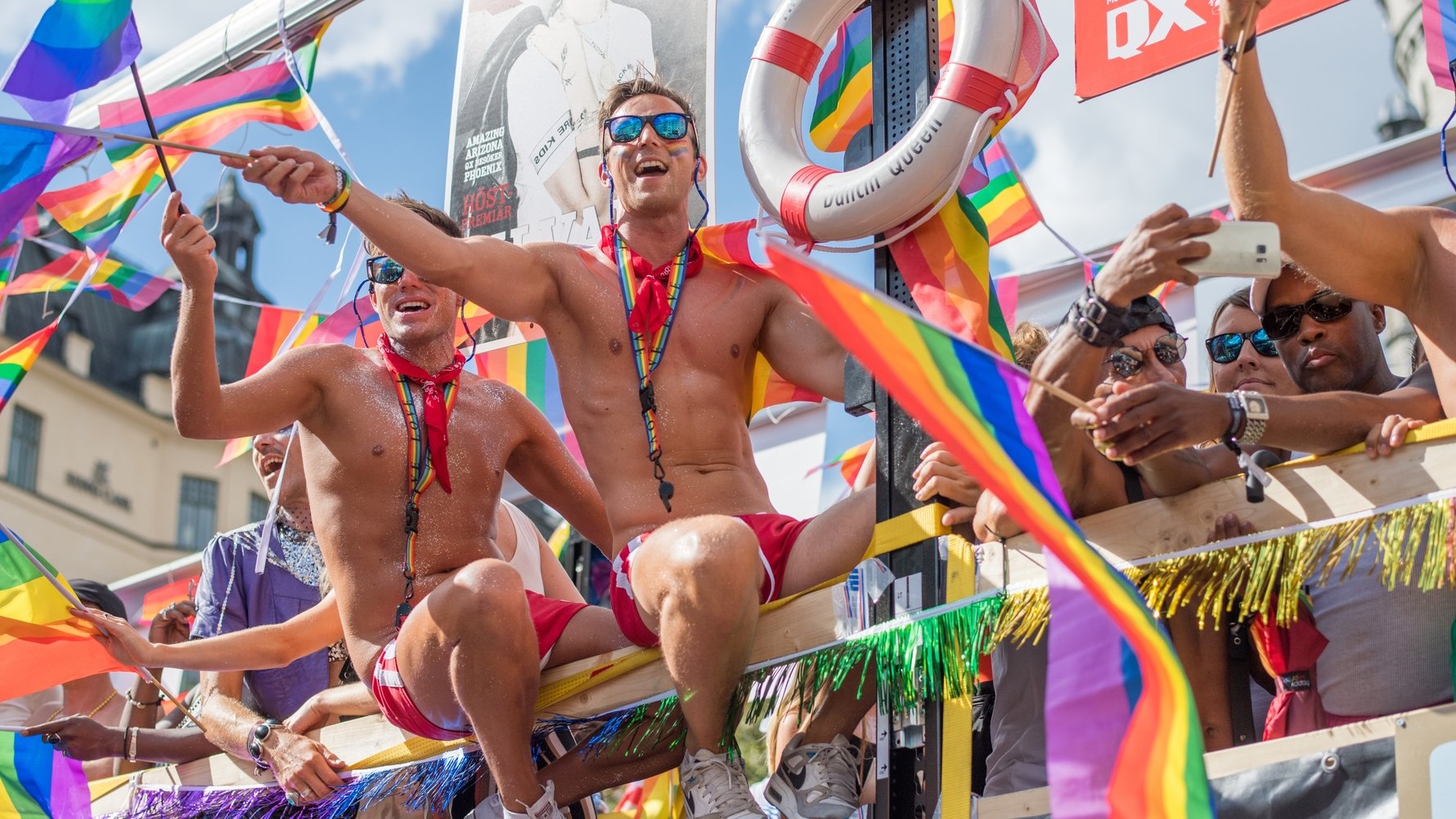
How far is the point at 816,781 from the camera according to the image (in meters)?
3.50

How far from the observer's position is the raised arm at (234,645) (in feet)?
15.1

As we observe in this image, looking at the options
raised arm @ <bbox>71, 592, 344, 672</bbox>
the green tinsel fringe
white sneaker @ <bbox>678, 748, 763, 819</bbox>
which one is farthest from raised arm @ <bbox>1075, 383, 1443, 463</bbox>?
raised arm @ <bbox>71, 592, 344, 672</bbox>

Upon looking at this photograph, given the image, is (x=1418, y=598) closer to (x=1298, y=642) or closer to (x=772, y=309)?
(x=1298, y=642)

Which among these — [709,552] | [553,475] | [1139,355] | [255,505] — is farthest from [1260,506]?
[255,505]

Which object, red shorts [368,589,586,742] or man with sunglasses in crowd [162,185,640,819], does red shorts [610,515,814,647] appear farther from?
red shorts [368,589,586,742]

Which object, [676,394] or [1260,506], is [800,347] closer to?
[676,394]

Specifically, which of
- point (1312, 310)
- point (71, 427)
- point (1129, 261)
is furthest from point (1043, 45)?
point (71, 427)

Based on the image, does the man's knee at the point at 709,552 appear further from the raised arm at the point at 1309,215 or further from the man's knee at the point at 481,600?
the raised arm at the point at 1309,215

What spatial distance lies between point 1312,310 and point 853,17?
1.48m

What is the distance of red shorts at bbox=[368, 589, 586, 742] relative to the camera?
4.02m

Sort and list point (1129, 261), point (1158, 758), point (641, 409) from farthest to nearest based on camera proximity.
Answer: point (641, 409) < point (1129, 261) < point (1158, 758)

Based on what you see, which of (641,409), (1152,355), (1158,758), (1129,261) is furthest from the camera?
(641,409)

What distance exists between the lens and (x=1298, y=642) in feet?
11.1

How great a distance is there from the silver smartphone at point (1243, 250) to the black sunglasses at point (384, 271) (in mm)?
2474
